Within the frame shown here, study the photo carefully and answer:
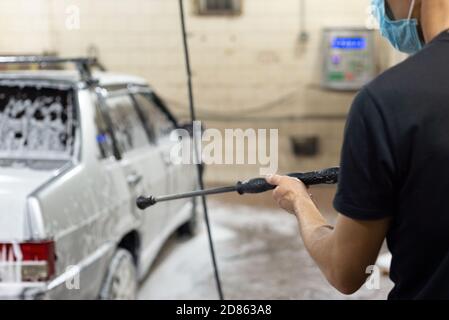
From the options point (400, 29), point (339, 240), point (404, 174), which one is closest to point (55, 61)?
point (400, 29)

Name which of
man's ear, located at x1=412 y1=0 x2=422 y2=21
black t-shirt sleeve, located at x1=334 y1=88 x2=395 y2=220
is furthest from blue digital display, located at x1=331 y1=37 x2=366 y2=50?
black t-shirt sleeve, located at x1=334 y1=88 x2=395 y2=220

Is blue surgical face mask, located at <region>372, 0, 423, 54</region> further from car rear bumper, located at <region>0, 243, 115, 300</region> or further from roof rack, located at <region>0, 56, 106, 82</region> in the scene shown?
roof rack, located at <region>0, 56, 106, 82</region>

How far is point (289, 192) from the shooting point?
5.35 ft

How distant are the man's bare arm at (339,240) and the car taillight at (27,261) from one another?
1423 mm

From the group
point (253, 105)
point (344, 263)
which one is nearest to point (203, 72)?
point (253, 105)

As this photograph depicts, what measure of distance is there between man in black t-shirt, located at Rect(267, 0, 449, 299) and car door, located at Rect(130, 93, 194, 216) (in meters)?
3.17

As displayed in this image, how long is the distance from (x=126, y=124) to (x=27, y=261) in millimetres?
1617

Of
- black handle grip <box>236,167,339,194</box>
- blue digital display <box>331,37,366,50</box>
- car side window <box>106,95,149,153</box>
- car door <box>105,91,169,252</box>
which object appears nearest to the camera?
black handle grip <box>236,167,339,194</box>

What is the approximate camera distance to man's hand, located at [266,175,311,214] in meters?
1.61

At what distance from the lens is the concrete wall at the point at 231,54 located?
26.1ft

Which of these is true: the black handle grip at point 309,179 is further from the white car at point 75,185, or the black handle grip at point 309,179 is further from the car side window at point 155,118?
the car side window at point 155,118

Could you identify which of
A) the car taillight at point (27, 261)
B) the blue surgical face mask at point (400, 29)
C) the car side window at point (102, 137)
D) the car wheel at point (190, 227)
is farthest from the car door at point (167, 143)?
the blue surgical face mask at point (400, 29)

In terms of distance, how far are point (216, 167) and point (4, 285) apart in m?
5.42

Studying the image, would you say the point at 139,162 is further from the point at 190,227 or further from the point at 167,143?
the point at 190,227
